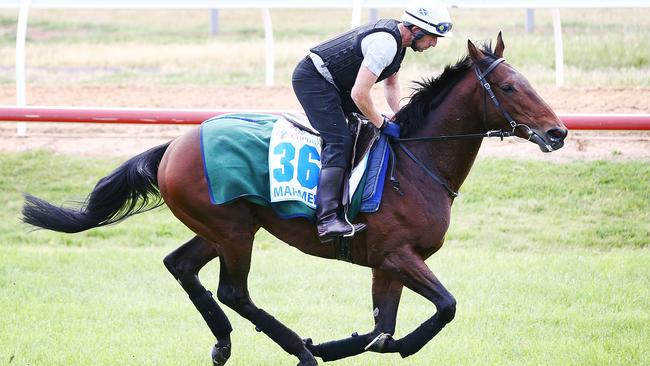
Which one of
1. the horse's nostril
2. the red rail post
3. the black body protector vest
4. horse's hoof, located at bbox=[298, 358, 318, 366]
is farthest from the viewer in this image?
the red rail post

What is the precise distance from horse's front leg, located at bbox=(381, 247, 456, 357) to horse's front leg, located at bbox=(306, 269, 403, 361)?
172 mm

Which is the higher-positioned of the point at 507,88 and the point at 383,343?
the point at 507,88

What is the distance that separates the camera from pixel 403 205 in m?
6.10

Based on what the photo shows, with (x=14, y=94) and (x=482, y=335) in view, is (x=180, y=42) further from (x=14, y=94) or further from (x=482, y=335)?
(x=482, y=335)

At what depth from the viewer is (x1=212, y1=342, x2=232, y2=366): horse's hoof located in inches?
262

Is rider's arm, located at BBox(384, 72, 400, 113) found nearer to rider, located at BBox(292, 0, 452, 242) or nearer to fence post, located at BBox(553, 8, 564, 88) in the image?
rider, located at BBox(292, 0, 452, 242)

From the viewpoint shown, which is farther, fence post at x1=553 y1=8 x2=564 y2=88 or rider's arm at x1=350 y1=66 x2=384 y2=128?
fence post at x1=553 y1=8 x2=564 y2=88

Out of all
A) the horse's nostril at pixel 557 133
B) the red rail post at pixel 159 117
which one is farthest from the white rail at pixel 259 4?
the horse's nostril at pixel 557 133

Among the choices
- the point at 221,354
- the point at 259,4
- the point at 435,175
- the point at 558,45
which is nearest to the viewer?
the point at 435,175

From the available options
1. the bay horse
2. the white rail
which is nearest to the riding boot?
the bay horse

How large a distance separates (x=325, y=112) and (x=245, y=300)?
4.44ft

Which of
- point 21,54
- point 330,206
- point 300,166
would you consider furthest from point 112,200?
point 21,54

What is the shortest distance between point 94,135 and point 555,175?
5.82 meters

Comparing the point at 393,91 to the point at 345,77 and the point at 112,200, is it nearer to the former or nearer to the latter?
the point at 345,77
